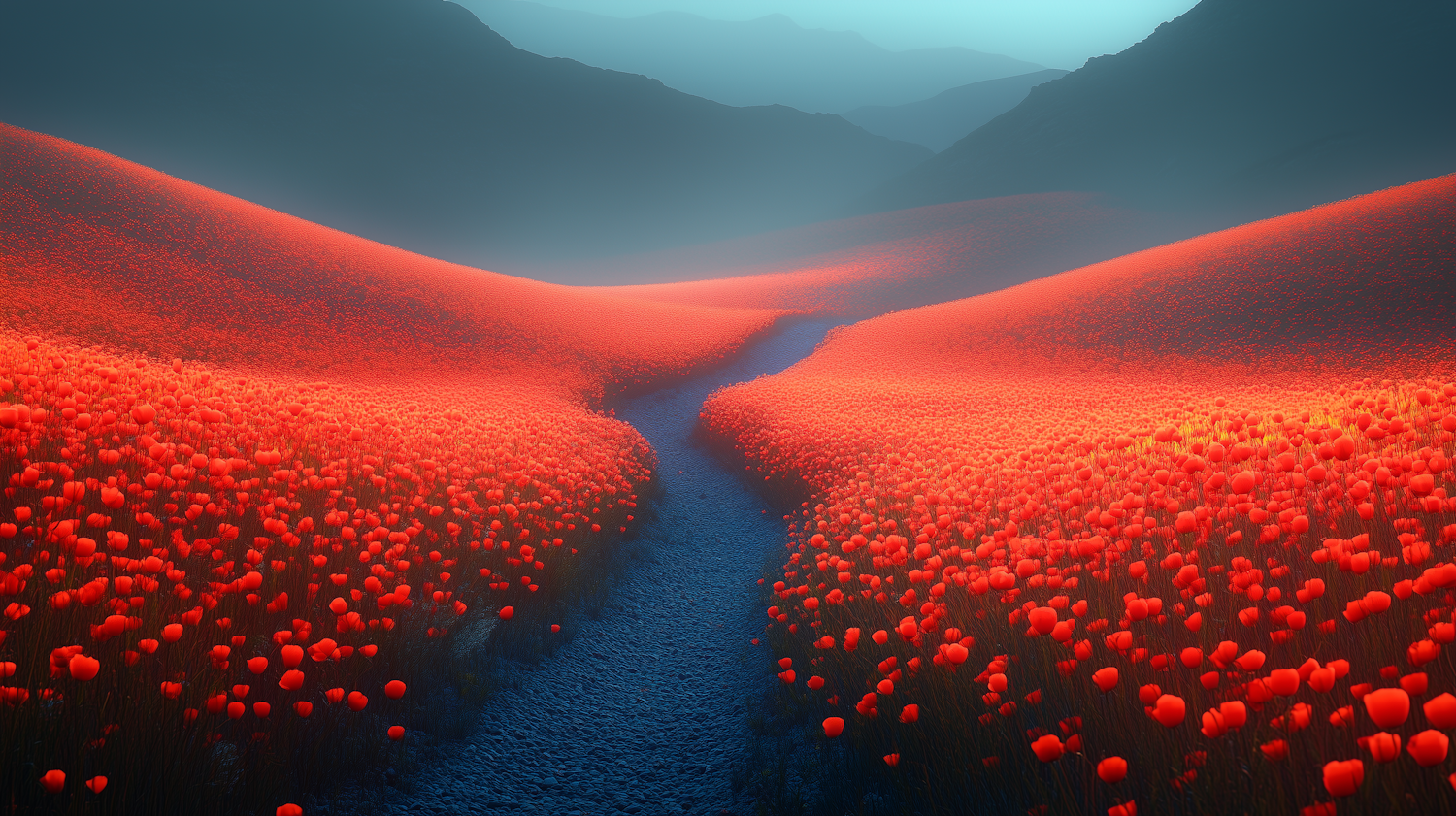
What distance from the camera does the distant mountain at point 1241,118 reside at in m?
74.4

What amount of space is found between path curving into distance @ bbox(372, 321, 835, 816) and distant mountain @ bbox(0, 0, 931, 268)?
124214 millimetres

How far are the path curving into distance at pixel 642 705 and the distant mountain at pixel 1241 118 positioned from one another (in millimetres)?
89519

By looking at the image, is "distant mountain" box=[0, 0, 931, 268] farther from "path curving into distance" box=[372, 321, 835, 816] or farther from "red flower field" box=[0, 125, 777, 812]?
"path curving into distance" box=[372, 321, 835, 816]

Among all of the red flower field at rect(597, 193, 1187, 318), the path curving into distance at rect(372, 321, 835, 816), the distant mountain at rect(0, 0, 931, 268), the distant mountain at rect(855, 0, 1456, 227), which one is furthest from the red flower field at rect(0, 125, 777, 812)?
the distant mountain at rect(0, 0, 931, 268)

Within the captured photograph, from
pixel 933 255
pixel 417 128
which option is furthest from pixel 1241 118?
pixel 417 128

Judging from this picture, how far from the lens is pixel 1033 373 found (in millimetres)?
21078

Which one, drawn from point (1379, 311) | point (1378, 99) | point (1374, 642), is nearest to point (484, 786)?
point (1374, 642)

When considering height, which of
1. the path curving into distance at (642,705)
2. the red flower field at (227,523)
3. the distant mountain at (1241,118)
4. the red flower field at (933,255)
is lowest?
the path curving into distance at (642,705)

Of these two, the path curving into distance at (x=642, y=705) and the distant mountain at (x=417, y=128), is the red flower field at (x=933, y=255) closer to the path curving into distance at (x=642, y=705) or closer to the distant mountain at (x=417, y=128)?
the path curving into distance at (x=642, y=705)

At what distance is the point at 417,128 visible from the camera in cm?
16400

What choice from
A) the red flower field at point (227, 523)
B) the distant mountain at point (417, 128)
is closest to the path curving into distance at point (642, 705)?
the red flower field at point (227, 523)

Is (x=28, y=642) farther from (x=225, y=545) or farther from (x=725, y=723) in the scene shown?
(x=725, y=723)

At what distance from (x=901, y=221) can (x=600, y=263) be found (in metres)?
64.6

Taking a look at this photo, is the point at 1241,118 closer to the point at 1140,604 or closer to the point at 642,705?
the point at 1140,604
